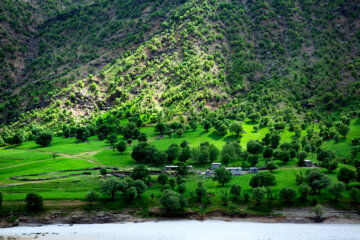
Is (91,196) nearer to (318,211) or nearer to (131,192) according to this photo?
(131,192)

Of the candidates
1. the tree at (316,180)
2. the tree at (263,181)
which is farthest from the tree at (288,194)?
the tree at (316,180)

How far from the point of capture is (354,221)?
9631 cm

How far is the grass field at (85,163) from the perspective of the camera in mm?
112875

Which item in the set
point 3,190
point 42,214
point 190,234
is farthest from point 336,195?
point 3,190

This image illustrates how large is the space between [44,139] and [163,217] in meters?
108

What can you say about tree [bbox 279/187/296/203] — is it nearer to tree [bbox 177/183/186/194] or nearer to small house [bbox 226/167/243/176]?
small house [bbox 226/167/243/176]

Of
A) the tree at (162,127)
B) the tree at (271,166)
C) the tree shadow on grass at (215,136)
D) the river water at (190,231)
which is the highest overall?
the tree at (162,127)

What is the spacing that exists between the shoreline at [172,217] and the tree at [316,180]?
24.8 ft

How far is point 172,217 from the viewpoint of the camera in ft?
339

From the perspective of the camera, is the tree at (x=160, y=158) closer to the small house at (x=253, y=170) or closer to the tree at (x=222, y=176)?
the tree at (x=222, y=176)

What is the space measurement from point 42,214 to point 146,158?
53902 millimetres

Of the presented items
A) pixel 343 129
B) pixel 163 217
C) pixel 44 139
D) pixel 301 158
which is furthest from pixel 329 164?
pixel 44 139

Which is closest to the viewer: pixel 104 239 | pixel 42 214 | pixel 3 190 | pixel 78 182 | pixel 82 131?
pixel 104 239

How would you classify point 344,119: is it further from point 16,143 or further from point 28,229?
point 16,143
